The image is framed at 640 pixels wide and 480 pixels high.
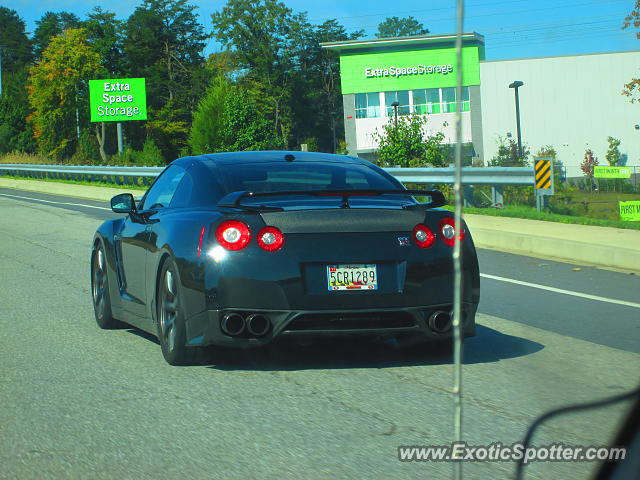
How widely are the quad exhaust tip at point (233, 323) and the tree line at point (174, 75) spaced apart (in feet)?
277

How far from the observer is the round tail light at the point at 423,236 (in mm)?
6246

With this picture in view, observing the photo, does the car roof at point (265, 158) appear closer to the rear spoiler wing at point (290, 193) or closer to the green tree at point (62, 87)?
the rear spoiler wing at point (290, 193)

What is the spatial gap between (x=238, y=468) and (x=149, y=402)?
1436 mm

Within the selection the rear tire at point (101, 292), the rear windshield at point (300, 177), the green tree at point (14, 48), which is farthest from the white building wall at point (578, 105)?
the green tree at point (14, 48)

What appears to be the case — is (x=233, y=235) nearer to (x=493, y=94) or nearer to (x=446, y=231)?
(x=446, y=231)

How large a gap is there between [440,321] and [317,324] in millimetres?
774

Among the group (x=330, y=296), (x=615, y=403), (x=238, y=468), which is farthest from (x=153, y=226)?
(x=615, y=403)

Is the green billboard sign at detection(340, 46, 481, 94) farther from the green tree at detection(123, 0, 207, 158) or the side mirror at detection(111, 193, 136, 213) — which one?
the side mirror at detection(111, 193, 136, 213)

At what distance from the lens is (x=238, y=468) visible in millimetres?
4227

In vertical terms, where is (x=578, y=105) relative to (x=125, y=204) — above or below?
above

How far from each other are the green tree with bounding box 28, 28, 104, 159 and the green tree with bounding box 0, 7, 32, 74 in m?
45.0

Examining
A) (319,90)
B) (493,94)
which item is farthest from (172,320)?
(319,90)

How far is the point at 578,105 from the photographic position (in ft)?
245

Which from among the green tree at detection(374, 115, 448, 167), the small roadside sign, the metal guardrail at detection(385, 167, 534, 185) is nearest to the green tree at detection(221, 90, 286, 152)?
the green tree at detection(374, 115, 448, 167)
